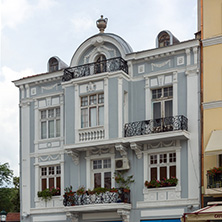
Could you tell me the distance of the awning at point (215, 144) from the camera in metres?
22.0

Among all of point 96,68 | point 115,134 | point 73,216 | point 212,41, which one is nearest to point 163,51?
point 212,41

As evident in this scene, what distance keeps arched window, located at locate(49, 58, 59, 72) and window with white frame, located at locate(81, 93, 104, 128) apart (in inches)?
130

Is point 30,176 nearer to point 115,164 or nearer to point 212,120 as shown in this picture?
point 115,164

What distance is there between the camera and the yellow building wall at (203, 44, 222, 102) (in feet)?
77.5

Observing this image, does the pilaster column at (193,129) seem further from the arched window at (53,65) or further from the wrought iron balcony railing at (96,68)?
the arched window at (53,65)

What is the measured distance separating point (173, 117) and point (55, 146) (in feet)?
21.4

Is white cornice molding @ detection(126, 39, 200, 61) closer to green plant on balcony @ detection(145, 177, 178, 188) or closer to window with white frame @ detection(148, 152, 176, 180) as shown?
window with white frame @ detection(148, 152, 176, 180)

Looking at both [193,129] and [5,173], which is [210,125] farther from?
[5,173]

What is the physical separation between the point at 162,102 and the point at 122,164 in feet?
11.0

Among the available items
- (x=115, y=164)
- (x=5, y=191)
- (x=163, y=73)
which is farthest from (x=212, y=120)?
(x=5, y=191)

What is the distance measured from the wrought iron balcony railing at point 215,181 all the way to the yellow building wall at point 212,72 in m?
3.38

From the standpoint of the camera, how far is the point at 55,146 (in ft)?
89.6

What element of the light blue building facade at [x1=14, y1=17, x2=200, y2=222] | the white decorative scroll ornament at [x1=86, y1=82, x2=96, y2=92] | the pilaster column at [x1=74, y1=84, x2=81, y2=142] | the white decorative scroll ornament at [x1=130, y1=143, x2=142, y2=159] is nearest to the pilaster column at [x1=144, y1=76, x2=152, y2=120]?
the light blue building facade at [x1=14, y1=17, x2=200, y2=222]

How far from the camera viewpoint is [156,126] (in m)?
24.5
